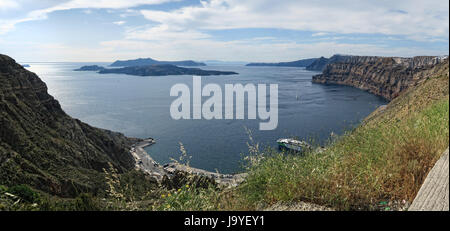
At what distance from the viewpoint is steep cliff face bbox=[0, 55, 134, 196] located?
33.0m

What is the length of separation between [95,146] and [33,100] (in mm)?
14071

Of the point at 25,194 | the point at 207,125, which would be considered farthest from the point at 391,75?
the point at 25,194

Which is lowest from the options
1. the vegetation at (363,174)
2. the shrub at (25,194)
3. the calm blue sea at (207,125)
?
the calm blue sea at (207,125)

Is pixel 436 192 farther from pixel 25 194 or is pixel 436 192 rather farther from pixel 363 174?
pixel 25 194

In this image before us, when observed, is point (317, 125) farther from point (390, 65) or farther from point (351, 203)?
point (390, 65)

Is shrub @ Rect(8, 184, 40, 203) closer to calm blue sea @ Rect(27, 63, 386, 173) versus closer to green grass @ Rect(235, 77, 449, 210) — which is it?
green grass @ Rect(235, 77, 449, 210)

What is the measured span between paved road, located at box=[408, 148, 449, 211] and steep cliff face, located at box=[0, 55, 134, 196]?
1048 inches

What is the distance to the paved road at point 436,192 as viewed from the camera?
210 cm

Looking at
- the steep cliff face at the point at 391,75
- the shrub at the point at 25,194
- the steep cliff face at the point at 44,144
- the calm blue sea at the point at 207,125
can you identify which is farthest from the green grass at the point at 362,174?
the steep cliff face at the point at 391,75

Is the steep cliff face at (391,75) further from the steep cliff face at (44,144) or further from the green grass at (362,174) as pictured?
the green grass at (362,174)

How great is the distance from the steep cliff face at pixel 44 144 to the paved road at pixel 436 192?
87.3 feet

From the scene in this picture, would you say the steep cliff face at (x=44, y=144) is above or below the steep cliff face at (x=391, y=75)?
below

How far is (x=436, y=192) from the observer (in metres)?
2.22

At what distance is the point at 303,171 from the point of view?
11.7ft
